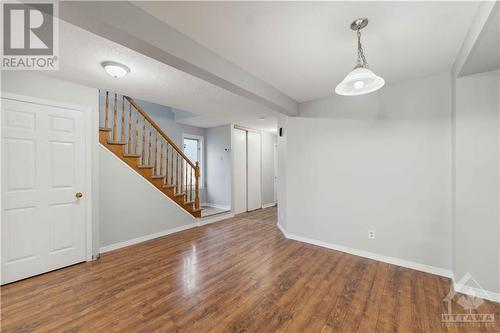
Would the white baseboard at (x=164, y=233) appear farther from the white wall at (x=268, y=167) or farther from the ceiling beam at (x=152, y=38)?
the ceiling beam at (x=152, y=38)

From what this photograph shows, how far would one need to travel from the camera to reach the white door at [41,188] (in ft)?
7.64

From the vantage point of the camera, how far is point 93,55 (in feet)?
6.92

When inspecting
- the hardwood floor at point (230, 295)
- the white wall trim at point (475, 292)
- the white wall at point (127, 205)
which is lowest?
the hardwood floor at point (230, 295)

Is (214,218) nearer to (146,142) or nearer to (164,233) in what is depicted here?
(164,233)

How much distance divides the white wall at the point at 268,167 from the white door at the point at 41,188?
15.0 feet

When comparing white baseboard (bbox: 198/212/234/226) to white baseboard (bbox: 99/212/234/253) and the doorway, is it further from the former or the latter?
the doorway

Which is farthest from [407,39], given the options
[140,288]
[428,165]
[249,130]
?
[249,130]

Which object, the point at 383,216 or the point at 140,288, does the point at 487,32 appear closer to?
the point at 383,216

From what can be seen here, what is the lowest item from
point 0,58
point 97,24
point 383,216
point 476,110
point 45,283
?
point 45,283

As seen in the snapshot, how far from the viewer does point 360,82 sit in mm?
1569

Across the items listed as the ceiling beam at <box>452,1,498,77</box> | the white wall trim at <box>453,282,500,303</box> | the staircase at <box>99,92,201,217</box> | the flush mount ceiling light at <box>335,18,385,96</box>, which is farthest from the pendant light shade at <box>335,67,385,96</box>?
the staircase at <box>99,92,201,217</box>

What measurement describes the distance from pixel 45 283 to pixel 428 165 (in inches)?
186

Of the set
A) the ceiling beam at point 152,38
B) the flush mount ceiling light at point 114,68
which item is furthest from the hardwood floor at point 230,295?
the flush mount ceiling light at point 114,68

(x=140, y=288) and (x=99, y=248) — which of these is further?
(x=99, y=248)
